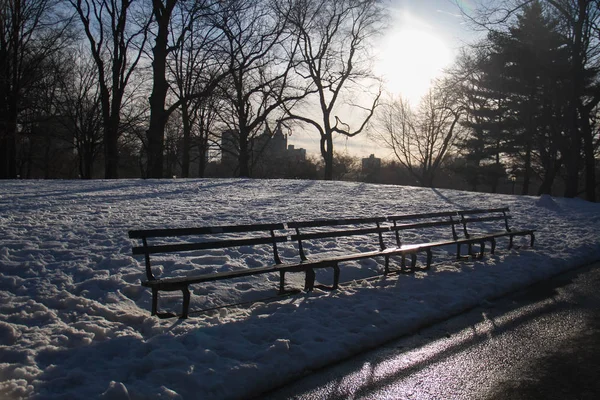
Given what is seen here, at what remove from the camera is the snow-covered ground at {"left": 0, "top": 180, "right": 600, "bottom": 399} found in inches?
134

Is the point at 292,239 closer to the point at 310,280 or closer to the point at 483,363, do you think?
the point at 310,280

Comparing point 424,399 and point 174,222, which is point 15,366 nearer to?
point 424,399

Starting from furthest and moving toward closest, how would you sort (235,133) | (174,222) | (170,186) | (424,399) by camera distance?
(235,133) → (170,186) → (174,222) → (424,399)

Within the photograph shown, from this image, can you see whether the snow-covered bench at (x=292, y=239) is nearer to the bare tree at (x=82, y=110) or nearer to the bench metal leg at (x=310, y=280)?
the bench metal leg at (x=310, y=280)

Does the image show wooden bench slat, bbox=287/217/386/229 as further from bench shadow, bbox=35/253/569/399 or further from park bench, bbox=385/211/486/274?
bench shadow, bbox=35/253/569/399

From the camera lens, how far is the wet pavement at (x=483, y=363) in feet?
10.9

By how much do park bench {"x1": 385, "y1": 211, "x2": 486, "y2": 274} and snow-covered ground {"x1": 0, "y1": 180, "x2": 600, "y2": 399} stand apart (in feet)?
0.92

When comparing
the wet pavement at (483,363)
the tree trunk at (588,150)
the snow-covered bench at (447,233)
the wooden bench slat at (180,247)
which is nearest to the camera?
the wet pavement at (483,363)

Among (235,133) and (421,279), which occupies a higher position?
(235,133)

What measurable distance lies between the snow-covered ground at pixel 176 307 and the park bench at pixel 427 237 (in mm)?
281

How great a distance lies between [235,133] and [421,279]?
34489 millimetres

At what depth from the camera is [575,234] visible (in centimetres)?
1092

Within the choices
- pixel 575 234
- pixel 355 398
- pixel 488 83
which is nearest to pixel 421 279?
pixel 355 398

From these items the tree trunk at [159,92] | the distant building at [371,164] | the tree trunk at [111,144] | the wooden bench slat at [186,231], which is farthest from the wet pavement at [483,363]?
the distant building at [371,164]
